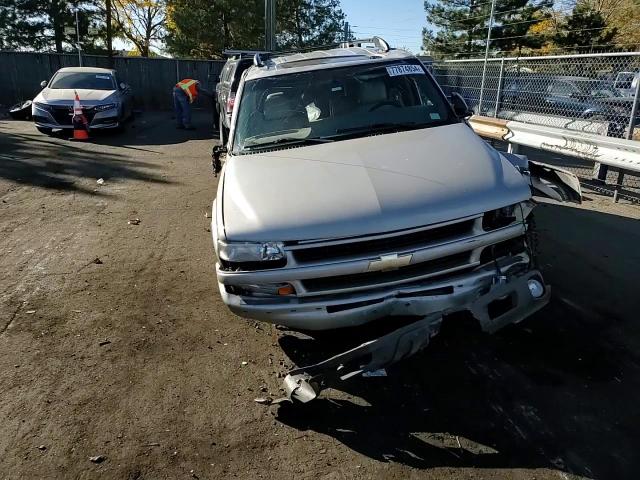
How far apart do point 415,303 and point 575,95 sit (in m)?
7.23

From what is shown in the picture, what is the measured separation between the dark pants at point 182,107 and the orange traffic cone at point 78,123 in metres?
3.30

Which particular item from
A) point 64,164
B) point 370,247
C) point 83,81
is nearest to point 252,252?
point 370,247

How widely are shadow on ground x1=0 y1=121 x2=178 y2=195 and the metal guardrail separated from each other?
19.4 ft

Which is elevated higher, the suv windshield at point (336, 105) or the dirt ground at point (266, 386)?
the suv windshield at point (336, 105)

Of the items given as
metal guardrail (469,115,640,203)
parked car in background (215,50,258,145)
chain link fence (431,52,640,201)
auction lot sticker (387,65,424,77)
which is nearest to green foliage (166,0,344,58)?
parked car in background (215,50,258,145)

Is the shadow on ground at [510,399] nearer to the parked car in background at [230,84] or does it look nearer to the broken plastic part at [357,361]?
the broken plastic part at [357,361]

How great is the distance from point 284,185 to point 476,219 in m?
1.26

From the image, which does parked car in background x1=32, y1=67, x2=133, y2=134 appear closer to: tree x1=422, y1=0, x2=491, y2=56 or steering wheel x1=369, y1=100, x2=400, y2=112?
steering wheel x1=369, y1=100, x2=400, y2=112

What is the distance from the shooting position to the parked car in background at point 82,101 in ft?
43.8

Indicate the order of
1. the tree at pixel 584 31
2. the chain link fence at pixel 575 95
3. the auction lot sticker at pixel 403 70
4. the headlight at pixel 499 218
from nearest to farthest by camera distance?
the headlight at pixel 499 218, the auction lot sticker at pixel 403 70, the chain link fence at pixel 575 95, the tree at pixel 584 31

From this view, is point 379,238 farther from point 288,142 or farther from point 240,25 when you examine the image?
point 240,25

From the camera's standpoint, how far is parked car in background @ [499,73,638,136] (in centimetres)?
782

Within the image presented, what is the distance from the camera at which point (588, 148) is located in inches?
278

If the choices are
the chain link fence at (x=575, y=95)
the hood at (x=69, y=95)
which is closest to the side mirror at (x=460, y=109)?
the chain link fence at (x=575, y=95)
